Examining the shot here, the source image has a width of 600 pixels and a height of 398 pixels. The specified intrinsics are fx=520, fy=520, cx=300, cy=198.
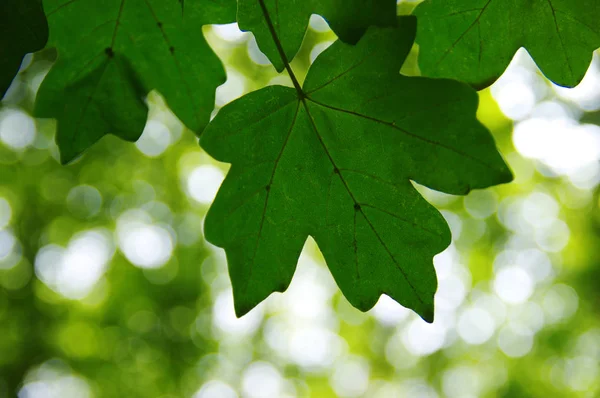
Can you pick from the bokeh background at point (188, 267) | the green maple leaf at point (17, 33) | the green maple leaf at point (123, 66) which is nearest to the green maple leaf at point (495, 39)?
the green maple leaf at point (123, 66)

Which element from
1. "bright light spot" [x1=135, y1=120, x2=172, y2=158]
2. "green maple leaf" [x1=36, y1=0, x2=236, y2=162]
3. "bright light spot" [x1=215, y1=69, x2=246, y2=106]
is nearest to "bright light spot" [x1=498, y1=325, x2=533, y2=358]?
"bright light spot" [x1=215, y1=69, x2=246, y2=106]

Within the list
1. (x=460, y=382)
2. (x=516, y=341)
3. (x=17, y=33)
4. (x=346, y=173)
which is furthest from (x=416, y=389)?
(x=17, y=33)

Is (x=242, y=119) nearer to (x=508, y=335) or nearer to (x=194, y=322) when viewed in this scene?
(x=194, y=322)

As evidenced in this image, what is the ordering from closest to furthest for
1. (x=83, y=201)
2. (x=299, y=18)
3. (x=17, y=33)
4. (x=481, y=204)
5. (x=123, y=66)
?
(x=17, y=33) → (x=299, y=18) → (x=123, y=66) → (x=83, y=201) → (x=481, y=204)

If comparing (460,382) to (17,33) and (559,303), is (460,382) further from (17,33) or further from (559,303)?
(17,33)

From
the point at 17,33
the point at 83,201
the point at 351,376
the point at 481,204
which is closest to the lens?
the point at 17,33

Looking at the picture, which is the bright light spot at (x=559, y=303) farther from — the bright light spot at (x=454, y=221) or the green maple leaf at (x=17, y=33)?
the green maple leaf at (x=17, y=33)
